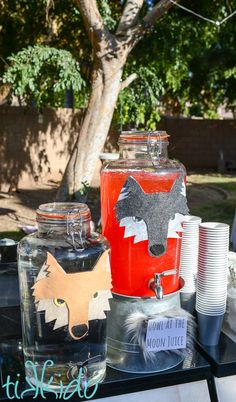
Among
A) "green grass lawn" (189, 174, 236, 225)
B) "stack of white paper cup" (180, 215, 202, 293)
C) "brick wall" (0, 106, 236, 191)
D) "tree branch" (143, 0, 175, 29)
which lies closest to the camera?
"stack of white paper cup" (180, 215, 202, 293)

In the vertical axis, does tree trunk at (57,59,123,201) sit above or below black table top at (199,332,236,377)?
above

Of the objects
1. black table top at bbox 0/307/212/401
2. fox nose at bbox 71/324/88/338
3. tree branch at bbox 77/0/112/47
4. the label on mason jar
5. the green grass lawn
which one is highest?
tree branch at bbox 77/0/112/47

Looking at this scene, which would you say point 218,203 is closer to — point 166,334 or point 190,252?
point 190,252

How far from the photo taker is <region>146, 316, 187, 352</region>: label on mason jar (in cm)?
89

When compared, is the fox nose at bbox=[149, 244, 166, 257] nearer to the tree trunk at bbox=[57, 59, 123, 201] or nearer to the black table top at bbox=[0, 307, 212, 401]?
the black table top at bbox=[0, 307, 212, 401]

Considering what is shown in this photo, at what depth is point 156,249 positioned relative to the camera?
34.7 inches

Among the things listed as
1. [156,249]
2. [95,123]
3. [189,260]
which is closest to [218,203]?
[95,123]

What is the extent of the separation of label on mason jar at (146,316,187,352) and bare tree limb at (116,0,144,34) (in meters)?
4.04

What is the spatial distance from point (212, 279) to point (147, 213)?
0.24 metres

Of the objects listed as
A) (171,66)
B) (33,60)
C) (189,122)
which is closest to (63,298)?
(33,60)

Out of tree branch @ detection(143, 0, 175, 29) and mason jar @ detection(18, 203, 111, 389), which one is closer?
mason jar @ detection(18, 203, 111, 389)

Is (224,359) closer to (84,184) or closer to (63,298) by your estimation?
(63,298)

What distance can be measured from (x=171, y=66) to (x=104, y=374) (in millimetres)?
6415

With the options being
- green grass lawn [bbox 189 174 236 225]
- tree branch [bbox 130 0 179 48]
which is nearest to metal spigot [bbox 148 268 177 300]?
tree branch [bbox 130 0 179 48]
